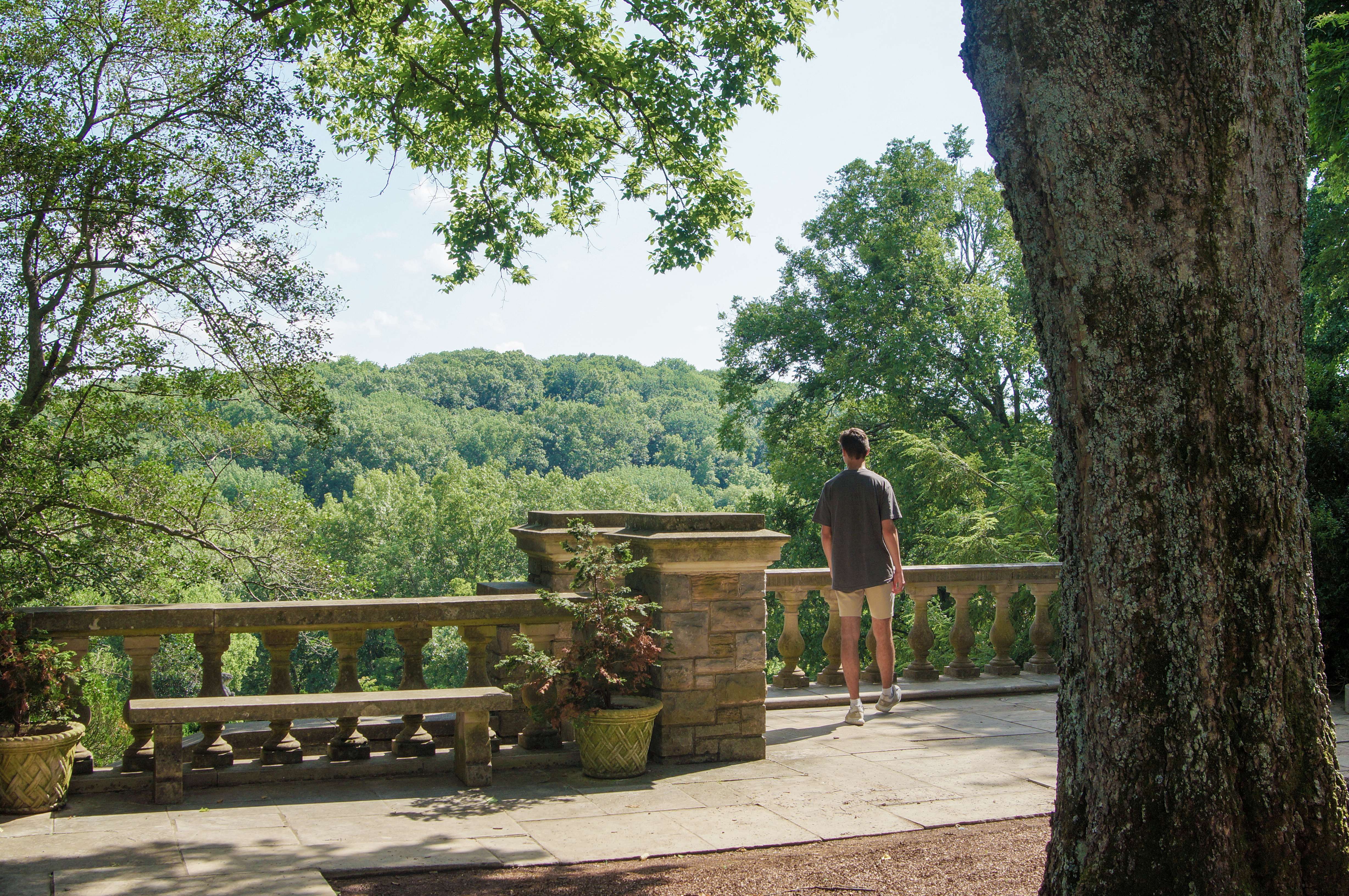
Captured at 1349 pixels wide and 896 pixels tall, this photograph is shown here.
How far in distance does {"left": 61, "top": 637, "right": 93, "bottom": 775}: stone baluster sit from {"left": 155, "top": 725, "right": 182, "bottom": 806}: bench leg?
45 centimetres

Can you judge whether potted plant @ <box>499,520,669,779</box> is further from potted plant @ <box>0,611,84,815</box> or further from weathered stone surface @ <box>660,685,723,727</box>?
potted plant @ <box>0,611,84,815</box>

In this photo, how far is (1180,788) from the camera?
2.73m

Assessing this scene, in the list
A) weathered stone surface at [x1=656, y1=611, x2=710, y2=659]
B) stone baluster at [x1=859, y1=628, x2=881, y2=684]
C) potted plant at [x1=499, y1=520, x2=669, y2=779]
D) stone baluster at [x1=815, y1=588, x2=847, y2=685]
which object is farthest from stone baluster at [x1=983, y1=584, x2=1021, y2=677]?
potted plant at [x1=499, y1=520, x2=669, y2=779]

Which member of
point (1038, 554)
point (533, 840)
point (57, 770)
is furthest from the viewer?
point (1038, 554)

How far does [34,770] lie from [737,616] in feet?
10.5

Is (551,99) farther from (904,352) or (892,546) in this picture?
(904,352)

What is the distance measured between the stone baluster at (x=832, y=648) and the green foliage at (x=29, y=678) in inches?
193

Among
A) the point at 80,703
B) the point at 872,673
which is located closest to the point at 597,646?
the point at 80,703

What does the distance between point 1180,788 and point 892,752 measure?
3.14 m

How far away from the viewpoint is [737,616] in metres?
5.55

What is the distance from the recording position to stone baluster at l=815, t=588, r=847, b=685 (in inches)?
310

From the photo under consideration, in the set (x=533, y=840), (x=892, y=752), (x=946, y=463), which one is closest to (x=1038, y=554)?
(x=946, y=463)

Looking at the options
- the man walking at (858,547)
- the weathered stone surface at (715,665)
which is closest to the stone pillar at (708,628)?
the weathered stone surface at (715,665)

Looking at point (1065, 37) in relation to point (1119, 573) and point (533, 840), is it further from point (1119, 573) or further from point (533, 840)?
point (533, 840)
